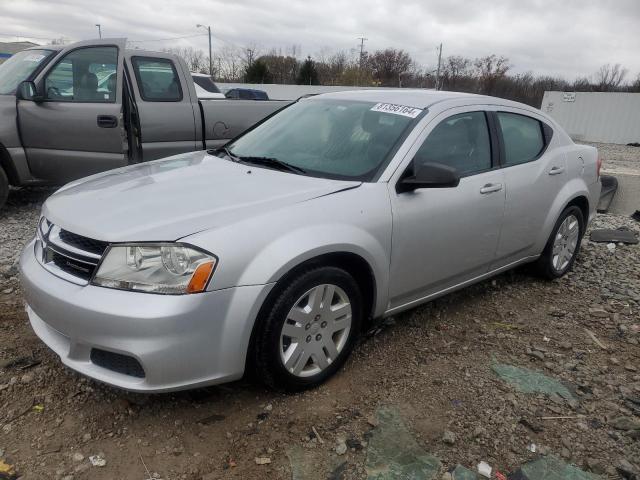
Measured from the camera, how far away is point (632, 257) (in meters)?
5.45

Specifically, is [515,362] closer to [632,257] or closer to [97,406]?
[97,406]

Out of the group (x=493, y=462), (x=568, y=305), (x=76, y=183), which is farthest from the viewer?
(x=568, y=305)

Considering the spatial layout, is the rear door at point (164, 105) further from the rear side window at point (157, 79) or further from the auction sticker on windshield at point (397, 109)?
the auction sticker on windshield at point (397, 109)

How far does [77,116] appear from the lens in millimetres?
5641

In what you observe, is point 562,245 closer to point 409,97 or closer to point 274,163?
point 409,97

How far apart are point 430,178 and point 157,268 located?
1570mm

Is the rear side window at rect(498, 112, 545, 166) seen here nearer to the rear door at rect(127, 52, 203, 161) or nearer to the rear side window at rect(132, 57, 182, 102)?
the rear door at rect(127, 52, 203, 161)

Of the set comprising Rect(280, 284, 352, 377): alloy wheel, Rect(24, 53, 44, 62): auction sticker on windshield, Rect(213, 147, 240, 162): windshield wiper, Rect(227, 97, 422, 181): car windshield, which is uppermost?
Rect(24, 53, 44, 62): auction sticker on windshield

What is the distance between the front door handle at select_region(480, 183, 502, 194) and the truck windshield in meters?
5.03

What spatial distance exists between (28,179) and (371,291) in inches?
180

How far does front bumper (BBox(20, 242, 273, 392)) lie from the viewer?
2.22 m

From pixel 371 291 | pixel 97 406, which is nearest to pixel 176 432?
pixel 97 406

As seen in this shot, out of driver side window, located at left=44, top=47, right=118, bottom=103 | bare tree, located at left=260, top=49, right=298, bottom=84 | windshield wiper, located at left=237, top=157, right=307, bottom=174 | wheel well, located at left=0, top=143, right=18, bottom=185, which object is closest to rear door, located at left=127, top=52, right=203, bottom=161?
driver side window, located at left=44, top=47, right=118, bottom=103

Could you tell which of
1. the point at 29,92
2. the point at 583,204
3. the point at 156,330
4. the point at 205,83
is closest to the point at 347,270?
the point at 156,330
